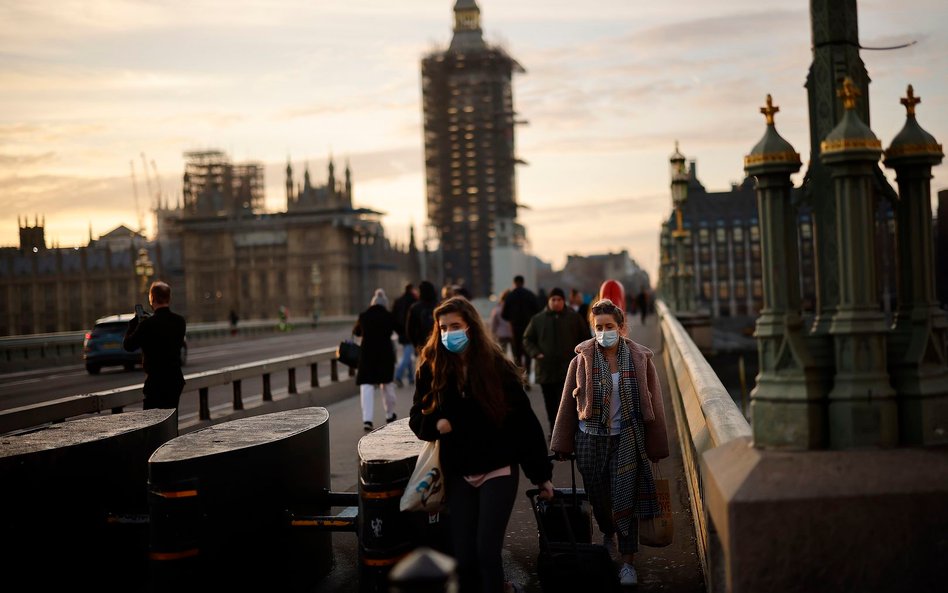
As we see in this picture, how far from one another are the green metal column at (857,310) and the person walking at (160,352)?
6.68m

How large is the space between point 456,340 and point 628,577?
6.63 feet

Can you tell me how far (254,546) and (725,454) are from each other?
2852 millimetres

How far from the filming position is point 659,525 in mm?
6668

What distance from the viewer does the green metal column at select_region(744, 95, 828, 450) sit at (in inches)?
187

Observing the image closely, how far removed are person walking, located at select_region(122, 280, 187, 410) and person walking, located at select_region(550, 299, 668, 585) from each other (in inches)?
178

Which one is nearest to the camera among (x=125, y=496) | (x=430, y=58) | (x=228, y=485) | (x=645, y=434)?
(x=228, y=485)

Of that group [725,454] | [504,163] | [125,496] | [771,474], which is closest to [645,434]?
[725,454]

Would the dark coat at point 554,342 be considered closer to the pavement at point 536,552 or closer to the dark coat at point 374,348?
the pavement at point 536,552

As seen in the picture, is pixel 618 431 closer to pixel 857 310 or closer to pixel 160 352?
pixel 857 310

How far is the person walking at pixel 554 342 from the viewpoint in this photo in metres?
11.0

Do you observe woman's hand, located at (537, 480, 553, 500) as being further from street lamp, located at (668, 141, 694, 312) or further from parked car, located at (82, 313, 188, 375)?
parked car, located at (82, 313, 188, 375)

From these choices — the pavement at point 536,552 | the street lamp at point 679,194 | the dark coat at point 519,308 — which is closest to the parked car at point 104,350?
the street lamp at point 679,194

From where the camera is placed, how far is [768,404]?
4816 mm

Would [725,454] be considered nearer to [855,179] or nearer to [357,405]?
[855,179]
